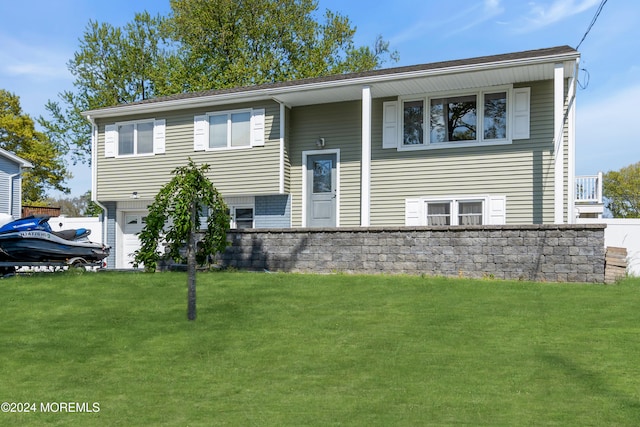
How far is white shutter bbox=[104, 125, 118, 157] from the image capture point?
18.6 meters

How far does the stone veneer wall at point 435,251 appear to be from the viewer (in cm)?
1055

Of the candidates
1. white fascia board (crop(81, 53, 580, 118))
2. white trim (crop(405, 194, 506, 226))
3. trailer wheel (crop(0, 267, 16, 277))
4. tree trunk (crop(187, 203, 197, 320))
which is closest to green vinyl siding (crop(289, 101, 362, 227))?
white fascia board (crop(81, 53, 580, 118))

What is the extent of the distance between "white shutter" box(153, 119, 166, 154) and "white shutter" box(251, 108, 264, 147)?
3220 millimetres

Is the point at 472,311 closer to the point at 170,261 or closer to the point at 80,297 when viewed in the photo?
the point at 80,297

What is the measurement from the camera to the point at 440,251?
11570 millimetres

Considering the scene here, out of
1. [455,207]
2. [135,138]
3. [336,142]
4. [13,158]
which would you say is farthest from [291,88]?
[13,158]

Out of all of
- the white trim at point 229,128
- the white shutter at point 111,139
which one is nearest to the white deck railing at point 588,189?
the white trim at point 229,128

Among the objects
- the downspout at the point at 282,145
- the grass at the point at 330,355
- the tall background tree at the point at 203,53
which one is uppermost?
the tall background tree at the point at 203,53

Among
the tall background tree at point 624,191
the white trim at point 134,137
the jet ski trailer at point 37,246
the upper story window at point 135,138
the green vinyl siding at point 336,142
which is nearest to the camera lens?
the jet ski trailer at point 37,246

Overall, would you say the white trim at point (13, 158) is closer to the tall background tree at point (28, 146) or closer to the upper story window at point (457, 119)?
the tall background tree at point (28, 146)

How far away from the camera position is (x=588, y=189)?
626 inches

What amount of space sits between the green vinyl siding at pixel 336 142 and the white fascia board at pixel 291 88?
44.0 inches

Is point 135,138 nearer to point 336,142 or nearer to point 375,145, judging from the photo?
point 336,142

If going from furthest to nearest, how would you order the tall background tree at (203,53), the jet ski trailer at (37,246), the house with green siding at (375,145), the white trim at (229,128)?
the tall background tree at (203,53) < the white trim at (229,128) < the house with green siding at (375,145) < the jet ski trailer at (37,246)
